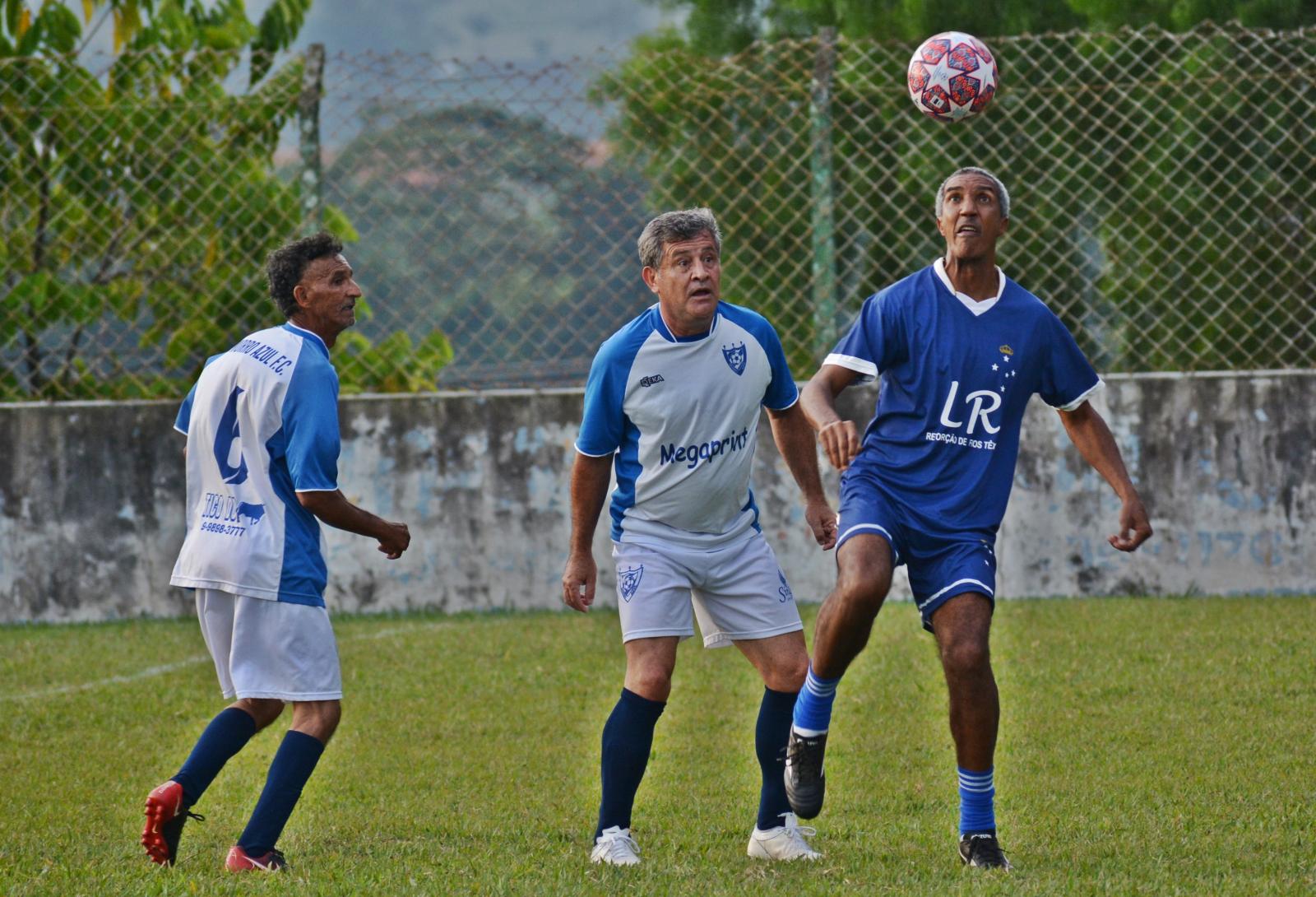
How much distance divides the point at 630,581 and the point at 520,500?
5402 mm

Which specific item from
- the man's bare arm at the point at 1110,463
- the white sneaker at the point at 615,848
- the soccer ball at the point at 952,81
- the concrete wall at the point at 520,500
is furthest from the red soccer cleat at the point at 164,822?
the concrete wall at the point at 520,500

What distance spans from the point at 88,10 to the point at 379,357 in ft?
11.3

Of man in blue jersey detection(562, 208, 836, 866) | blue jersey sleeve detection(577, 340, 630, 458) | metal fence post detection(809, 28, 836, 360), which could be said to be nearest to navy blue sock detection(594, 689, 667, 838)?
man in blue jersey detection(562, 208, 836, 866)

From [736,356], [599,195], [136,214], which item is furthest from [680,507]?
[136,214]

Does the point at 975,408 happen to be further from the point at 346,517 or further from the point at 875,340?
the point at 346,517

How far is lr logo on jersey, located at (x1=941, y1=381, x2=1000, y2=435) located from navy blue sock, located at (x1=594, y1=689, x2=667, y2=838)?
126 cm

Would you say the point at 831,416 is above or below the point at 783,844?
above

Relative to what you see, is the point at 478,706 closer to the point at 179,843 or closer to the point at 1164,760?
the point at 179,843

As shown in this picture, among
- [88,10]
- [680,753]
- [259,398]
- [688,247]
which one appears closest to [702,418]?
[688,247]

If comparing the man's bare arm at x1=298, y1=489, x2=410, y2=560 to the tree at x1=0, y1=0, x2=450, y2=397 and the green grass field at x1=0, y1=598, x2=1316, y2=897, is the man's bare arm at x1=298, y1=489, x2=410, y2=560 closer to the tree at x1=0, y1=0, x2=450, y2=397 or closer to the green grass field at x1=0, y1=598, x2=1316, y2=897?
the green grass field at x1=0, y1=598, x2=1316, y2=897

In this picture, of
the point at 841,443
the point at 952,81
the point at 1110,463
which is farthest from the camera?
the point at 952,81

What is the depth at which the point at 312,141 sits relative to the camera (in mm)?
10578

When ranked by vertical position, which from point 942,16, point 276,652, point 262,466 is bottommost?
point 276,652

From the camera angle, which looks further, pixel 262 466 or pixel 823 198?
pixel 823 198
